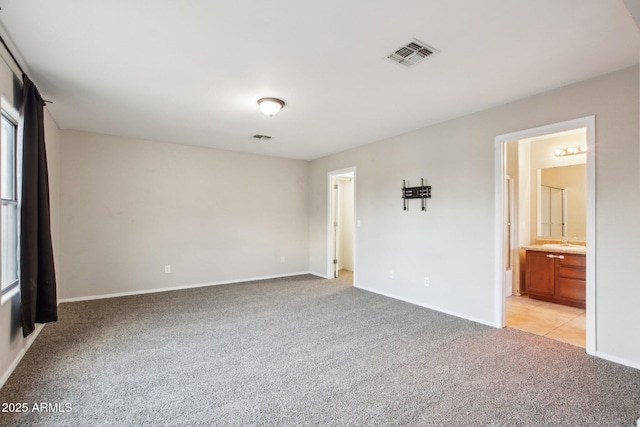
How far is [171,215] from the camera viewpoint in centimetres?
526

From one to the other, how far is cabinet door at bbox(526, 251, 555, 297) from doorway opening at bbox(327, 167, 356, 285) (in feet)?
9.89

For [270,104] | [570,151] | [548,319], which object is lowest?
[548,319]

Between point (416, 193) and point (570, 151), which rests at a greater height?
point (570, 151)

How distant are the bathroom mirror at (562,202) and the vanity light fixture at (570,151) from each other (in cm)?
21

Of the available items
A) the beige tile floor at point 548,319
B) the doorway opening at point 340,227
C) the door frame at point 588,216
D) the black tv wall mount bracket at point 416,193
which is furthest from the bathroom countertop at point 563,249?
the doorway opening at point 340,227

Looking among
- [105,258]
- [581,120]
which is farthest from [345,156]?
[105,258]

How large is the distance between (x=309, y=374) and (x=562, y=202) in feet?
16.4

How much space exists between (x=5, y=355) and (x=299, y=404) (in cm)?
236

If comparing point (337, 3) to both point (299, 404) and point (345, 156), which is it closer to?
point (299, 404)

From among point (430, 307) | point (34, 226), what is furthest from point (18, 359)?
point (430, 307)

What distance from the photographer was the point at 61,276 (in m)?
4.43

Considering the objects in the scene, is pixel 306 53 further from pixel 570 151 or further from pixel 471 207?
pixel 570 151

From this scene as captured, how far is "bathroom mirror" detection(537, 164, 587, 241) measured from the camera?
4.69 metres

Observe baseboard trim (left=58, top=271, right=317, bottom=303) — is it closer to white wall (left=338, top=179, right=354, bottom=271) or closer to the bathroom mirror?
white wall (left=338, top=179, right=354, bottom=271)
